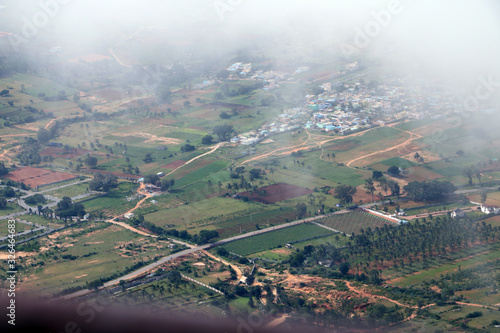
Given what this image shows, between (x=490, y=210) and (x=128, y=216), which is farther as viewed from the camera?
(x=128, y=216)

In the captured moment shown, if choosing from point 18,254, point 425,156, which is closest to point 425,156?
point 425,156

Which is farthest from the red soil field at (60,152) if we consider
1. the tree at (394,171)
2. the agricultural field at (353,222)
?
the tree at (394,171)

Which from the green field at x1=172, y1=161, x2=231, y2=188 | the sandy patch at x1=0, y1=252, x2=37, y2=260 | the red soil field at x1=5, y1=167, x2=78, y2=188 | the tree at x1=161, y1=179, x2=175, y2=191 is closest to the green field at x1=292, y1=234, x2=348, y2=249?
the tree at x1=161, y1=179, x2=175, y2=191

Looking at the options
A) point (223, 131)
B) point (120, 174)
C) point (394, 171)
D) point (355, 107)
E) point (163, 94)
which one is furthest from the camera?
point (163, 94)

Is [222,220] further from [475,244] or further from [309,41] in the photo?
[309,41]

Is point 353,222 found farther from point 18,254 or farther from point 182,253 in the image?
point 18,254

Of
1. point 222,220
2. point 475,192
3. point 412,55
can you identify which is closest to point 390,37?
point 412,55

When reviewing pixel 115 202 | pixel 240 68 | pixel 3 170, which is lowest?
pixel 115 202
